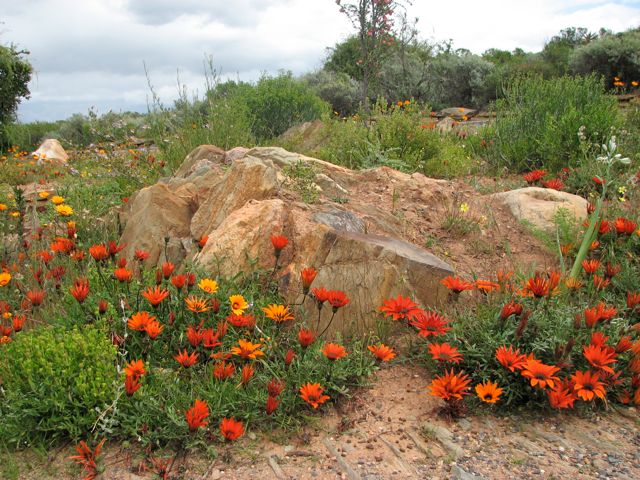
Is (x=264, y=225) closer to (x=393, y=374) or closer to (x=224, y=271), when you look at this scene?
(x=224, y=271)

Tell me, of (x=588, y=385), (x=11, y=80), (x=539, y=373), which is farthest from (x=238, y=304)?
(x=11, y=80)

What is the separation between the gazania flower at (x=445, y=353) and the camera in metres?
2.60

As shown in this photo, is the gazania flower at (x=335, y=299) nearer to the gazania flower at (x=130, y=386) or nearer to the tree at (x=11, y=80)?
the gazania flower at (x=130, y=386)

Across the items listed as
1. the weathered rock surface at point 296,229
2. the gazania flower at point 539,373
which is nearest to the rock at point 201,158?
the weathered rock surface at point 296,229

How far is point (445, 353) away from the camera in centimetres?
260

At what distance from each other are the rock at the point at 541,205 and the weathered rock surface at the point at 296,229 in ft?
1.99

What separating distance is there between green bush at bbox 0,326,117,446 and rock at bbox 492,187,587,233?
320 cm

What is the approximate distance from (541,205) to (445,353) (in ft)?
7.82

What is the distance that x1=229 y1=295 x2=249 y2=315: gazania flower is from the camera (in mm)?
2900

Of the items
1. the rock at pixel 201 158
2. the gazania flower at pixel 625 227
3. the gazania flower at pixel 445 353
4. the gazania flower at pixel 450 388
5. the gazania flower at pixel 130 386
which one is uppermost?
the rock at pixel 201 158

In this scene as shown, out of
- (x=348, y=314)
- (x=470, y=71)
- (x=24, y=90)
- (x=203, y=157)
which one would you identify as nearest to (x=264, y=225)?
(x=348, y=314)

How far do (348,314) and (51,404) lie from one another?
5.07ft

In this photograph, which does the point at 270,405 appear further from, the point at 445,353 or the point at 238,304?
the point at 445,353

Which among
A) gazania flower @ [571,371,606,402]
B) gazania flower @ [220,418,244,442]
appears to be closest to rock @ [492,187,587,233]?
gazania flower @ [571,371,606,402]
